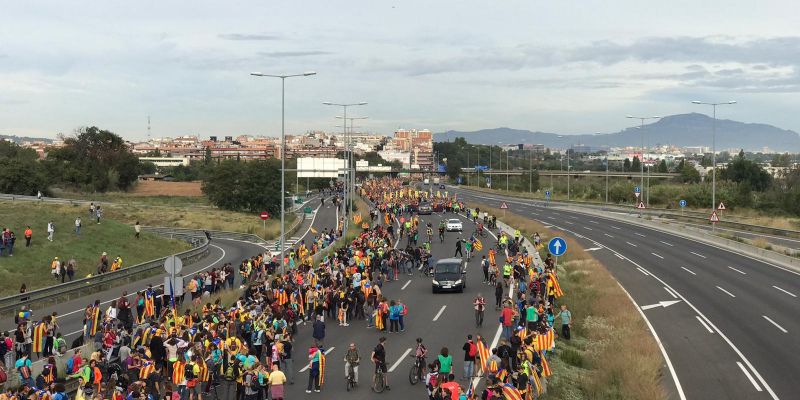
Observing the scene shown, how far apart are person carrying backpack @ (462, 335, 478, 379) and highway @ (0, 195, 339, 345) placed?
12743mm

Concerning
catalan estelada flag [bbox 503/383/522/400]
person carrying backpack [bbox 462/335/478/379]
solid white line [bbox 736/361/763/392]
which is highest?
catalan estelada flag [bbox 503/383/522/400]

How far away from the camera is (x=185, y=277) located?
39500 millimetres

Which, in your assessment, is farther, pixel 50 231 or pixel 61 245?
pixel 61 245

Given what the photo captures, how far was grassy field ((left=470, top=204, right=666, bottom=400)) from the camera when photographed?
61.8 feet

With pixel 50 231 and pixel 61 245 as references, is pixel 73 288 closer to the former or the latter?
pixel 61 245

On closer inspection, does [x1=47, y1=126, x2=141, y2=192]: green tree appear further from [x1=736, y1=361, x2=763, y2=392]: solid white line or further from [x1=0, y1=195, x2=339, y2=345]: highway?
[x1=736, y1=361, x2=763, y2=392]: solid white line

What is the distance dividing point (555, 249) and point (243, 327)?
1135cm

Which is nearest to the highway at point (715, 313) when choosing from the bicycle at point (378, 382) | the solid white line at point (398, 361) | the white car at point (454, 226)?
the solid white line at point (398, 361)

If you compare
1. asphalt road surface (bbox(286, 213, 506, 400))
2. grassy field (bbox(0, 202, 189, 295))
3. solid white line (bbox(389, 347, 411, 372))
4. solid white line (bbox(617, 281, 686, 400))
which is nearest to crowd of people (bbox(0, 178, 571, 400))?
asphalt road surface (bbox(286, 213, 506, 400))

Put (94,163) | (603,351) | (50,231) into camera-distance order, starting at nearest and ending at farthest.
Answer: (603,351) → (50,231) → (94,163)

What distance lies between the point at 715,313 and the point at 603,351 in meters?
8.25

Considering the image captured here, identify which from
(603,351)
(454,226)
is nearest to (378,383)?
(603,351)

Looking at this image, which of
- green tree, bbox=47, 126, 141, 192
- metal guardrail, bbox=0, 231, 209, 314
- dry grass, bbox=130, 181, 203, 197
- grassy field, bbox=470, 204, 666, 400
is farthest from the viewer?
dry grass, bbox=130, 181, 203, 197

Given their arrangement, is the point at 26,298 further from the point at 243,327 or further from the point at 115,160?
the point at 115,160
